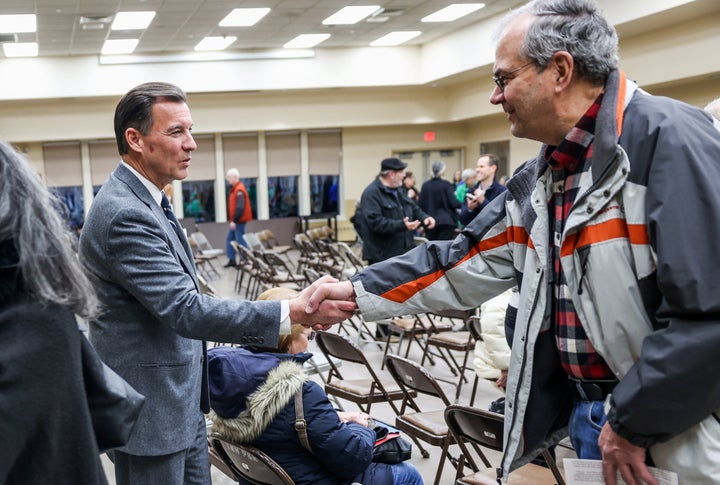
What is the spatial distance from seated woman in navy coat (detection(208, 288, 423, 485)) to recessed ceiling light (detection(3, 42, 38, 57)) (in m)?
12.8

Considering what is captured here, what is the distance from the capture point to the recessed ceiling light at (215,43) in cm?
1460

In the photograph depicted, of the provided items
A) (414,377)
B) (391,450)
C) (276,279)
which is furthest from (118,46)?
(391,450)

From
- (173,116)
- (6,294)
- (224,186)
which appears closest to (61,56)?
(224,186)

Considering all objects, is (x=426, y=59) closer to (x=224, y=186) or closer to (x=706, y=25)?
(x=224, y=186)

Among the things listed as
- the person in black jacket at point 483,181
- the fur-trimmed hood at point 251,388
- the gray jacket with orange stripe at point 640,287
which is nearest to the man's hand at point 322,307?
the fur-trimmed hood at point 251,388

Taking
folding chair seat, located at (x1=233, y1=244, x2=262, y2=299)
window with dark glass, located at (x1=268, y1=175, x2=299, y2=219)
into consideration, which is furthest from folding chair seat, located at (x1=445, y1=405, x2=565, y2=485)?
window with dark glass, located at (x1=268, y1=175, x2=299, y2=219)

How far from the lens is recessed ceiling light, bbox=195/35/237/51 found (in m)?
14.6

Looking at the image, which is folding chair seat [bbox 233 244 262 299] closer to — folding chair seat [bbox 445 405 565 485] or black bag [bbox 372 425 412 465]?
black bag [bbox 372 425 412 465]

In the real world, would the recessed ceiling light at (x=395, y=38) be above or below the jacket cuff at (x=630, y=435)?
above

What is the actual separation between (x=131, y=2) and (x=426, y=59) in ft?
24.6

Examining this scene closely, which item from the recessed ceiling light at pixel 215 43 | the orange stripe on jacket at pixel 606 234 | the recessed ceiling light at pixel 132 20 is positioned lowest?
the orange stripe on jacket at pixel 606 234

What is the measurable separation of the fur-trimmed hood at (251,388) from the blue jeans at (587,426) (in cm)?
124

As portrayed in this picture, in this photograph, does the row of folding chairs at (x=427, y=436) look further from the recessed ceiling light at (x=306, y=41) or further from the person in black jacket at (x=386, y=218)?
the recessed ceiling light at (x=306, y=41)

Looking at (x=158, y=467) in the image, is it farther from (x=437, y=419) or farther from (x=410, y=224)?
(x=410, y=224)
